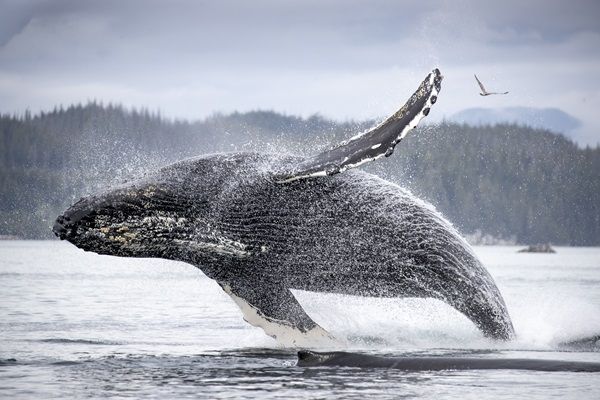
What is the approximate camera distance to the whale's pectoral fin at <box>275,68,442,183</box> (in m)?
12.9

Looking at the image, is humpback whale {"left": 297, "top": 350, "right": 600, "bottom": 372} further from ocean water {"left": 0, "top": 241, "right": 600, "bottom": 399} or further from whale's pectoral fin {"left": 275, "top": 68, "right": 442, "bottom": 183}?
whale's pectoral fin {"left": 275, "top": 68, "right": 442, "bottom": 183}

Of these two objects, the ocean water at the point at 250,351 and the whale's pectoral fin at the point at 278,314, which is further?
the whale's pectoral fin at the point at 278,314

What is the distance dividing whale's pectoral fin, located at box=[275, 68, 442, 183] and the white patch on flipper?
239 centimetres

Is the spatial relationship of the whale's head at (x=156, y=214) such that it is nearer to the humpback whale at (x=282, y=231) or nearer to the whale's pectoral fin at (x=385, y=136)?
the humpback whale at (x=282, y=231)

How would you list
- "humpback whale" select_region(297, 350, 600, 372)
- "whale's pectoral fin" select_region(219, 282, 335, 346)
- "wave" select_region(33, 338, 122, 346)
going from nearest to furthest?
1. "humpback whale" select_region(297, 350, 600, 372)
2. "whale's pectoral fin" select_region(219, 282, 335, 346)
3. "wave" select_region(33, 338, 122, 346)

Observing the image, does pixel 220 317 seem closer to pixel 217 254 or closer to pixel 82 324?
pixel 82 324

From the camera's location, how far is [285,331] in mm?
14984

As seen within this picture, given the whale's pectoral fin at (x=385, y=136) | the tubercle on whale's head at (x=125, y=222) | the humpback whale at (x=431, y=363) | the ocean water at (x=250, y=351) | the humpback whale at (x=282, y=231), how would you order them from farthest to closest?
the humpback whale at (x=282, y=231), the tubercle on whale's head at (x=125, y=222), the whale's pectoral fin at (x=385, y=136), the humpback whale at (x=431, y=363), the ocean water at (x=250, y=351)

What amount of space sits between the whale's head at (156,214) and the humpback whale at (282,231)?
0.04 feet

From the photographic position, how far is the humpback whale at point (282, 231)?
45.1 ft

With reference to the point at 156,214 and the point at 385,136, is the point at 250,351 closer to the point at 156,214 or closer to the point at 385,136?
the point at 156,214

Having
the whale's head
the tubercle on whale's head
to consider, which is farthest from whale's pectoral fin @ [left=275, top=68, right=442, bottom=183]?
the tubercle on whale's head

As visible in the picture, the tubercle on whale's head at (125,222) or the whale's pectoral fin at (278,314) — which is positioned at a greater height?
the tubercle on whale's head at (125,222)

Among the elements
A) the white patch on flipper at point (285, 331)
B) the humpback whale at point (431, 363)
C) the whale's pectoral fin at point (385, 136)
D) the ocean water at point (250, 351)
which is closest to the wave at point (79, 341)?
the ocean water at point (250, 351)
